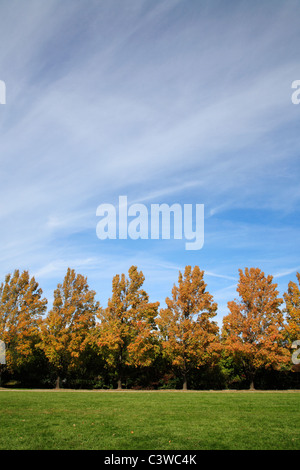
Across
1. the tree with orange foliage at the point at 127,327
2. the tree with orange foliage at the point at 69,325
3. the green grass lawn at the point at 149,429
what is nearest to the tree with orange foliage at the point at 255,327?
the tree with orange foliage at the point at 127,327

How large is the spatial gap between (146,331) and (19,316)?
12.6 metres

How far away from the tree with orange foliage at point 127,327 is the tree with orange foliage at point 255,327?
733 centimetres

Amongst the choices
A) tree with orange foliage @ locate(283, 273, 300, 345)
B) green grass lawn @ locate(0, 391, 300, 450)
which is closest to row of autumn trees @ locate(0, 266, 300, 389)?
tree with orange foliage @ locate(283, 273, 300, 345)

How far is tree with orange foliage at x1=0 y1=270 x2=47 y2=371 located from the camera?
99.2 ft

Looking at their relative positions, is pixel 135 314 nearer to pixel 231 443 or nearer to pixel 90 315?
pixel 90 315

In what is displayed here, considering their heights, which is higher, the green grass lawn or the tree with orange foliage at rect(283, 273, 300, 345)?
the tree with orange foliage at rect(283, 273, 300, 345)

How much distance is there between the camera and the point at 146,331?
2962cm

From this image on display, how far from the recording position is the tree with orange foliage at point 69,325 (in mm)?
29766

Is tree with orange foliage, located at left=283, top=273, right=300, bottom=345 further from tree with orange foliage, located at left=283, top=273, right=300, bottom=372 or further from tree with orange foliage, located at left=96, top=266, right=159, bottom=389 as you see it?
tree with orange foliage, located at left=96, top=266, right=159, bottom=389

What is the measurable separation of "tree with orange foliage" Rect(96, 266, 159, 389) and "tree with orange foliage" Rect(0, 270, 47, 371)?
6.43m

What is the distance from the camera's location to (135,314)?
31.1 m

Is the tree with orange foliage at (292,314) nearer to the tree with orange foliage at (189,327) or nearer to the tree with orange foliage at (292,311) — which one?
the tree with orange foliage at (292,311)

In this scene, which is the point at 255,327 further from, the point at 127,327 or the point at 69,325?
the point at 69,325
